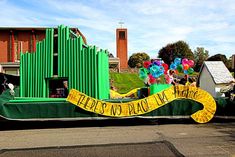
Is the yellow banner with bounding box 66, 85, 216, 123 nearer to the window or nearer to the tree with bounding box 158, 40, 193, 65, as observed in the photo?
the window

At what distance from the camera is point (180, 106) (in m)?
10.9

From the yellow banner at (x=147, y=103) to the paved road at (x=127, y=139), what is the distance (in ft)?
1.43

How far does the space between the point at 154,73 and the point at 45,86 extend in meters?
4.20

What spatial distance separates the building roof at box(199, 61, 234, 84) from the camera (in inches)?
669

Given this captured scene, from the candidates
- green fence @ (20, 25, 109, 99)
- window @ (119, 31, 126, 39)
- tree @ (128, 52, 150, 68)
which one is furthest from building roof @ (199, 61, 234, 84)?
tree @ (128, 52, 150, 68)

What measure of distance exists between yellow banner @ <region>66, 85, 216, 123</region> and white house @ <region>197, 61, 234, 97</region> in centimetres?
532

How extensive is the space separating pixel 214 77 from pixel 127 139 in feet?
34.2

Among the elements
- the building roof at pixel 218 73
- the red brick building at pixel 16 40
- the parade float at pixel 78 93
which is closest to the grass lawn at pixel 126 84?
the building roof at pixel 218 73

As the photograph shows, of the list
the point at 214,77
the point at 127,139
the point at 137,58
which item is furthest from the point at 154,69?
the point at 137,58

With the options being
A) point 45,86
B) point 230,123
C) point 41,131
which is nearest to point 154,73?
point 230,123

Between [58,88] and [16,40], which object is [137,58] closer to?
[16,40]

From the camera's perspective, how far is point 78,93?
34.6ft

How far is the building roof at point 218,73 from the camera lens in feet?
55.7

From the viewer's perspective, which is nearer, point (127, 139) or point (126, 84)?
point (127, 139)
